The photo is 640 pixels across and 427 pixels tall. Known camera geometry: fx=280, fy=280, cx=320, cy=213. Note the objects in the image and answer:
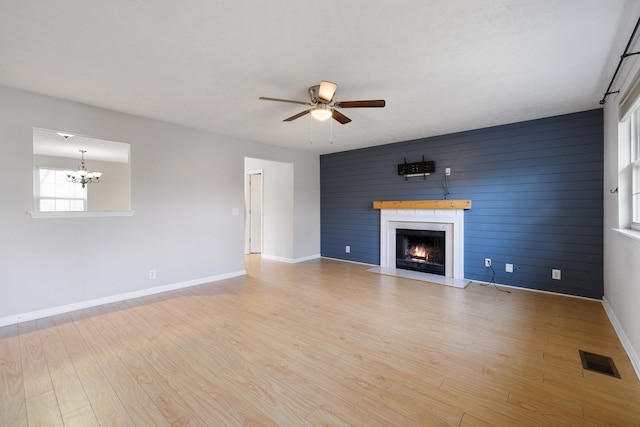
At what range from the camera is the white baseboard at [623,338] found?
2.13 m

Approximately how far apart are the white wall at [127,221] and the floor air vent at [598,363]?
464cm

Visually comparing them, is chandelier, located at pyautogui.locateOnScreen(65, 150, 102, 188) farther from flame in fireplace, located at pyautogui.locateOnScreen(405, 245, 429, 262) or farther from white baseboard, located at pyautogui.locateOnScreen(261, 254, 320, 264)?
flame in fireplace, located at pyautogui.locateOnScreen(405, 245, 429, 262)

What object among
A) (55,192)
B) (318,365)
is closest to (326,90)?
(318,365)

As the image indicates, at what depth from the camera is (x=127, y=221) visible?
3.82 meters

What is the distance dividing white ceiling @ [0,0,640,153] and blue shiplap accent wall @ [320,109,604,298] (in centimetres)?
55

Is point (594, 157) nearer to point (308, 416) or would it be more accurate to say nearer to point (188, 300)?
point (308, 416)

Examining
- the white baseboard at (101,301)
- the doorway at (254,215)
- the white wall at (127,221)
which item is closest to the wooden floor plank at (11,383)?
the white baseboard at (101,301)

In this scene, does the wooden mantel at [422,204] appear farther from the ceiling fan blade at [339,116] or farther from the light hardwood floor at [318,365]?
the ceiling fan blade at [339,116]

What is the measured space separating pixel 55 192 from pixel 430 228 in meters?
8.51

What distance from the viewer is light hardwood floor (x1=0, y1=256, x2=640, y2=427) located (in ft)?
5.60

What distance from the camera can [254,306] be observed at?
3523 millimetres

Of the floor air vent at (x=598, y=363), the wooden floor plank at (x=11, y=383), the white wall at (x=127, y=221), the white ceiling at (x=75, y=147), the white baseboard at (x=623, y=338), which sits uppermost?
the white ceiling at (x=75, y=147)

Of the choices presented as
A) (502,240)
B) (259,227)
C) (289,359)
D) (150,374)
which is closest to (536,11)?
(289,359)

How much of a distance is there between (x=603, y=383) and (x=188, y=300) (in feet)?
13.7
